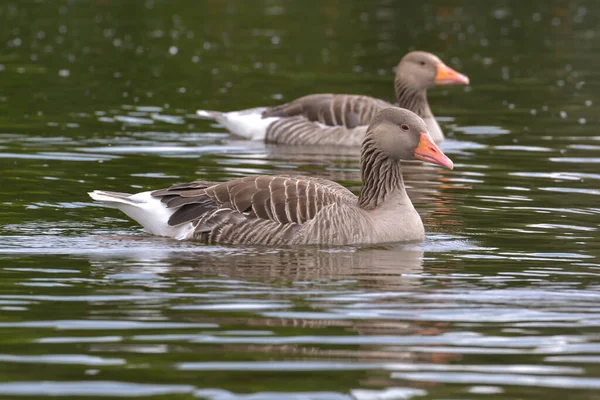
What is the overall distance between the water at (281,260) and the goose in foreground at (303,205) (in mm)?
247

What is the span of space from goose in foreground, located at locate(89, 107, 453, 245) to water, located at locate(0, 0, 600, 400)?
9.7 inches

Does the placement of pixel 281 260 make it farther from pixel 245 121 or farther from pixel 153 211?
pixel 245 121

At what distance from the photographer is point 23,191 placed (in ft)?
51.3

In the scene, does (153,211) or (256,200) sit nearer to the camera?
(256,200)

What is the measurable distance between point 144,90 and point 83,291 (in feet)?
55.4

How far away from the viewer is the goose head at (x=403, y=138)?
13.4m

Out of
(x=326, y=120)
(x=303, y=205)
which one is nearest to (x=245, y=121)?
(x=326, y=120)

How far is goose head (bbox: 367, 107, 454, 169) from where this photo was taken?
13.4 meters

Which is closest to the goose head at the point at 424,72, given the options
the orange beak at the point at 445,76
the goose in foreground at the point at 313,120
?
the orange beak at the point at 445,76

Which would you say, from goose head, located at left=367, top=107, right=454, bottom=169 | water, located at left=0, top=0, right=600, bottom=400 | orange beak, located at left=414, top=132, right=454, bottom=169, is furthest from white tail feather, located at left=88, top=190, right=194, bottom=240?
orange beak, located at left=414, top=132, right=454, bottom=169

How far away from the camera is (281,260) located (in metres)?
12.1

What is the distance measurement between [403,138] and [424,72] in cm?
995

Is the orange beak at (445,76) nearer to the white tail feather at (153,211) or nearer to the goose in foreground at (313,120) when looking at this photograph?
the goose in foreground at (313,120)

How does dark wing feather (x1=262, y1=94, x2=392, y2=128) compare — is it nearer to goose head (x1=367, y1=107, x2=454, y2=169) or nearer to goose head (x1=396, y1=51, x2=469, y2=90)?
goose head (x1=396, y1=51, x2=469, y2=90)
